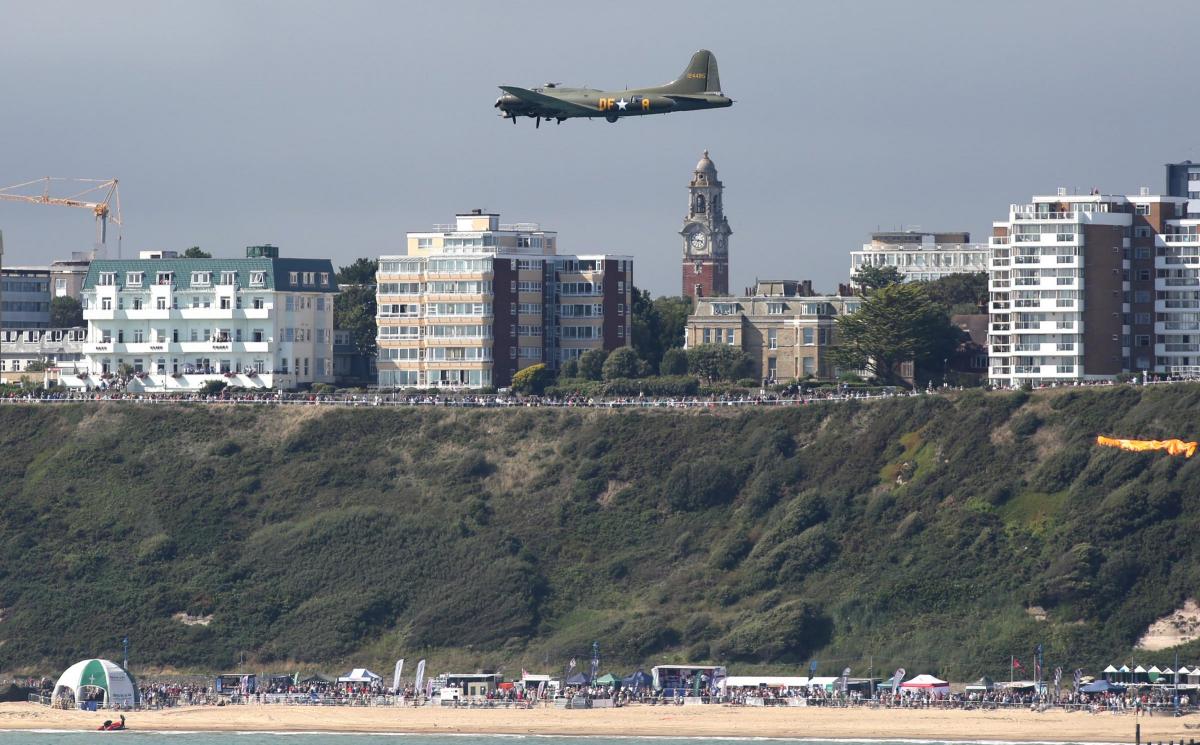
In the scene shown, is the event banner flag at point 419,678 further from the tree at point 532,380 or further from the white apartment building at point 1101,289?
the white apartment building at point 1101,289

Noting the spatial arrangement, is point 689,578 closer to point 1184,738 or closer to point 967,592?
point 967,592

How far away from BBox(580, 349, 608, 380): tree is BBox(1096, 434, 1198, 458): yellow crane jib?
1853 inches

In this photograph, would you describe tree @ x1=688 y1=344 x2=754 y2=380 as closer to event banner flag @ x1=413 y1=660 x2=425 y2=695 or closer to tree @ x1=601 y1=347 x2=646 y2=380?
tree @ x1=601 y1=347 x2=646 y2=380

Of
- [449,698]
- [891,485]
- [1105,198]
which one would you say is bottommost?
[449,698]

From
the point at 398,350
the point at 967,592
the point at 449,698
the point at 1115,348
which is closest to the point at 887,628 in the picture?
the point at 967,592

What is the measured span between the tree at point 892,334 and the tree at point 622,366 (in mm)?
14026

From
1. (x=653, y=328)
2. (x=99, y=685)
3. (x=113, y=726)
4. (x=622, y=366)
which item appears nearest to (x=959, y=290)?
(x=653, y=328)

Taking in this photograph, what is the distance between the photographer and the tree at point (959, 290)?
188m

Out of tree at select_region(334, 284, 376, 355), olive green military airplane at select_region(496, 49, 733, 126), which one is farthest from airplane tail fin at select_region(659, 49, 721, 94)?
tree at select_region(334, 284, 376, 355)

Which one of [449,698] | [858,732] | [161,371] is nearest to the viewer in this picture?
[858,732]

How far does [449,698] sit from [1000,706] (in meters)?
27.1

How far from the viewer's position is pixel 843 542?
129m

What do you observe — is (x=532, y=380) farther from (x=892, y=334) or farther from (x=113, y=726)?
(x=113, y=726)

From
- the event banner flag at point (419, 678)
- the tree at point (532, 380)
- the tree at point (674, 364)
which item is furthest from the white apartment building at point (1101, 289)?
the event banner flag at point (419, 678)
